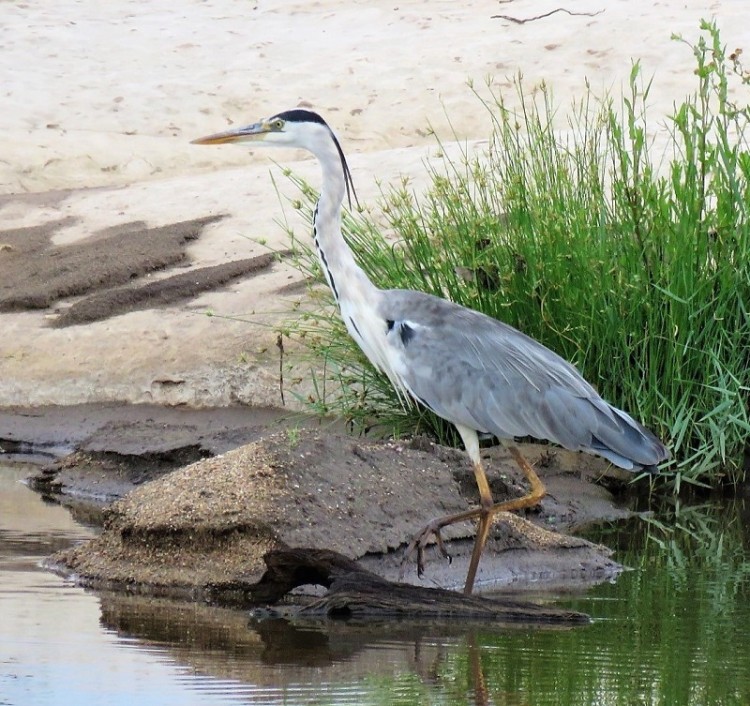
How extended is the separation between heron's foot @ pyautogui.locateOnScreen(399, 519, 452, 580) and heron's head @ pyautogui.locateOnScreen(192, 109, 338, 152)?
1682 millimetres

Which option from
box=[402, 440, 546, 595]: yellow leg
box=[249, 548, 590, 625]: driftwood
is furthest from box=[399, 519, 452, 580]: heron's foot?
box=[249, 548, 590, 625]: driftwood

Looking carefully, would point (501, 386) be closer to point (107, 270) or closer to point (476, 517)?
point (476, 517)

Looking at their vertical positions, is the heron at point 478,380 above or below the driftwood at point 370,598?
above

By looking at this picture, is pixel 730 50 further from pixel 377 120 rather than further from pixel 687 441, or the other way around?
pixel 687 441

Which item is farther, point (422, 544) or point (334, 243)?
point (334, 243)

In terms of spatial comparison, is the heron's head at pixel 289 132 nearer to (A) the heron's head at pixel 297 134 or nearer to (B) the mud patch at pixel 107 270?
(A) the heron's head at pixel 297 134

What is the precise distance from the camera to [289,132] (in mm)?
6609

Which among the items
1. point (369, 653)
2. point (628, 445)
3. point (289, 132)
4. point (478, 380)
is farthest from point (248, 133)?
point (369, 653)

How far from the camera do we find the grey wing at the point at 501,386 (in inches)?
244

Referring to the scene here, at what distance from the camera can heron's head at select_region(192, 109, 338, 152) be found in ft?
21.5

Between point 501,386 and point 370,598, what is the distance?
117 centimetres

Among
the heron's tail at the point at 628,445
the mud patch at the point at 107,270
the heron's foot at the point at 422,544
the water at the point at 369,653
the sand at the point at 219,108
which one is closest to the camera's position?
the water at the point at 369,653

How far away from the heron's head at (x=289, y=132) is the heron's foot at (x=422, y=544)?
1.68 m

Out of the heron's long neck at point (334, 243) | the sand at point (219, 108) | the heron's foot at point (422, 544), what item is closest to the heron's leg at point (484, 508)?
the heron's foot at point (422, 544)
